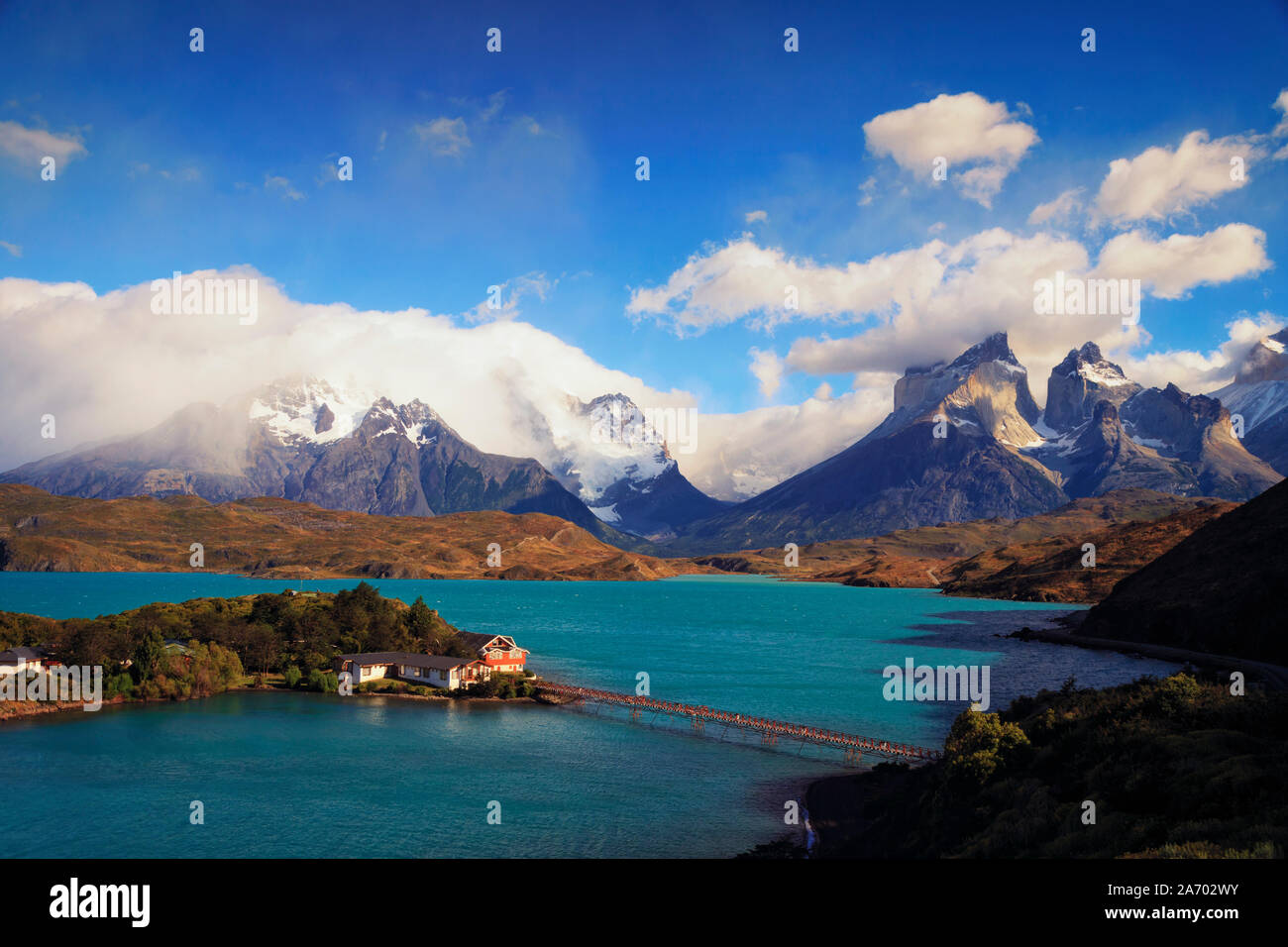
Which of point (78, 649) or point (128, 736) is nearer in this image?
point (128, 736)

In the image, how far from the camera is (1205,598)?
119938 mm

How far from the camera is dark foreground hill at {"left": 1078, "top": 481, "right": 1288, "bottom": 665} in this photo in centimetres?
10244

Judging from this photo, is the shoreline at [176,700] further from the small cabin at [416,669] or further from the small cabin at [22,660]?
the small cabin at [22,660]

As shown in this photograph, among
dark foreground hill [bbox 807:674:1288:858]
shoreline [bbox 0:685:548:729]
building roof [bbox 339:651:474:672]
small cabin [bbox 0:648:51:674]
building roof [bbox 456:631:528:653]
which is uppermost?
dark foreground hill [bbox 807:674:1288:858]

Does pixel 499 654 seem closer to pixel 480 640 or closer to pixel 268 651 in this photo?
pixel 480 640

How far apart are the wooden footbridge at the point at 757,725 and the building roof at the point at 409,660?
11.4 metres

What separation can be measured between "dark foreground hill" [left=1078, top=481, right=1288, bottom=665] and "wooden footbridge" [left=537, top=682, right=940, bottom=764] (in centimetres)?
6288

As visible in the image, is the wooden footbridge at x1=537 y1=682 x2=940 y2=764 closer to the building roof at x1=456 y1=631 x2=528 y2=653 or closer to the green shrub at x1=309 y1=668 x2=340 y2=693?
the building roof at x1=456 y1=631 x2=528 y2=653

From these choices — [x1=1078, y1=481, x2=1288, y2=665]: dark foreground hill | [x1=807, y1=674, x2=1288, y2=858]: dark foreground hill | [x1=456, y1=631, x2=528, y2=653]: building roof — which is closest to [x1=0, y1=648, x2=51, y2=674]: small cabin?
[x1=456, y1=631, x2=528, y2=653]: building roof

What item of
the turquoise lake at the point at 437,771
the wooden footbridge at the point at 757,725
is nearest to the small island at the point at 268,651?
the turquoise lake at the point at 437,771
